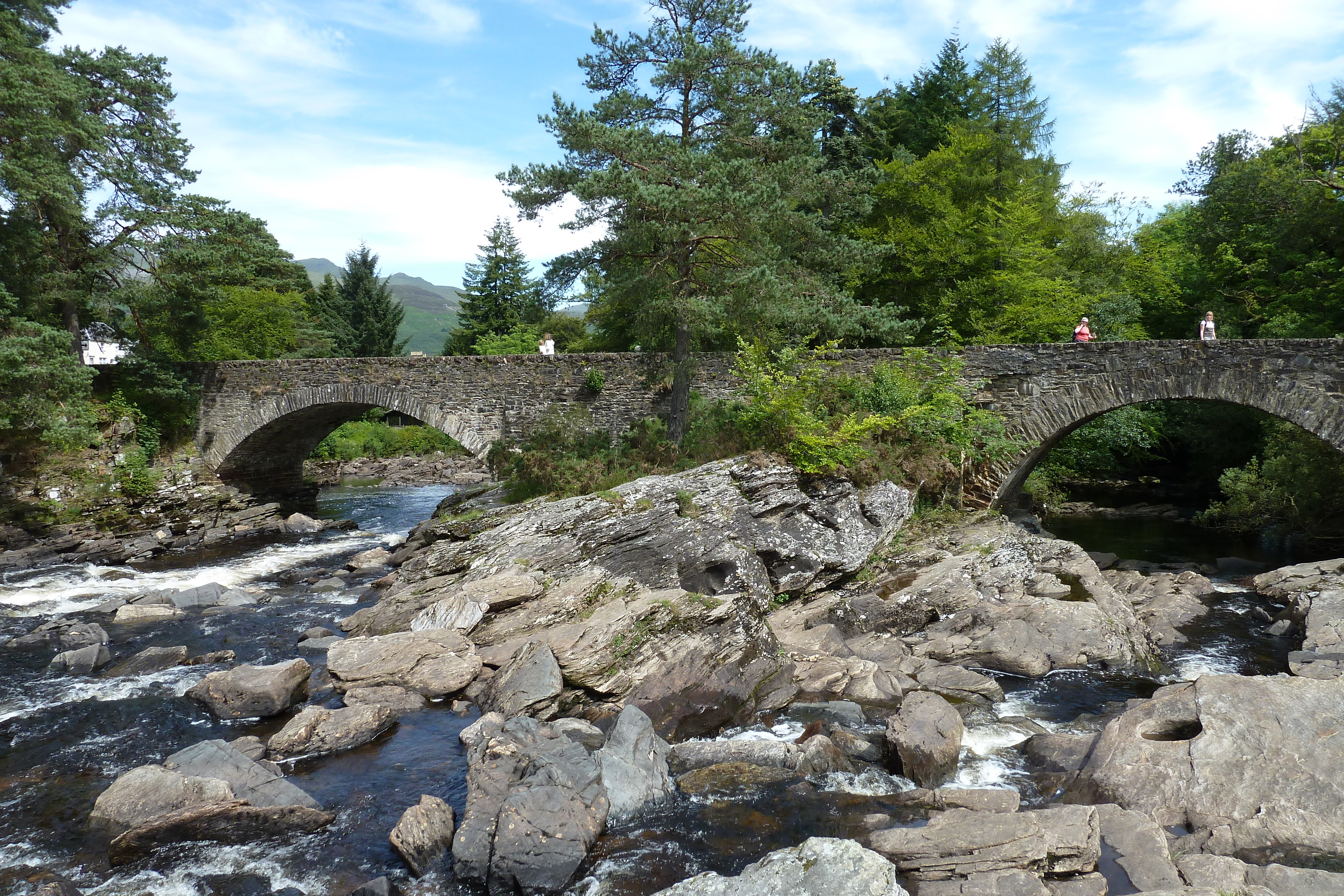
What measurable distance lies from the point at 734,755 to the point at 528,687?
298cm

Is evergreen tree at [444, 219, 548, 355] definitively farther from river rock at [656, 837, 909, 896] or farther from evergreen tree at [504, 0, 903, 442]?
river rock at [656, 837, 909, 896]

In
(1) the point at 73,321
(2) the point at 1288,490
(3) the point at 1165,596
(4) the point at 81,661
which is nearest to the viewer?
(4) the point at 81,661

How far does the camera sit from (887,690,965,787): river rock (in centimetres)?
857

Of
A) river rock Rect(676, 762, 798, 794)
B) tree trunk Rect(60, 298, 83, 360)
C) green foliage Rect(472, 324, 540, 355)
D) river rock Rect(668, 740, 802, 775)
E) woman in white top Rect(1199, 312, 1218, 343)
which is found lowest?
river rock Rect(676, 762, 798, 794)

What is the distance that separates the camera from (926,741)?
28.6 feet

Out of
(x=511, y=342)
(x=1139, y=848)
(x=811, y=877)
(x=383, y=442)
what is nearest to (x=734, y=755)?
(x=811, y=877)

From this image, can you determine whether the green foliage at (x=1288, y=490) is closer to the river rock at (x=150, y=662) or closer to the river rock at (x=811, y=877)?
the river rock at (x=811, y=877)

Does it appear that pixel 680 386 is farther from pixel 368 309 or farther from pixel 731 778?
pixel 368 309

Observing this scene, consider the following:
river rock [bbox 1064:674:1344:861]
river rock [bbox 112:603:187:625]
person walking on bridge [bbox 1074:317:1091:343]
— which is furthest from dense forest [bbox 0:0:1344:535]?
river rock [bbox 1064:674:1344:861]

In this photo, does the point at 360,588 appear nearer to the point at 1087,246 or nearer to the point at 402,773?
the point at 402,773

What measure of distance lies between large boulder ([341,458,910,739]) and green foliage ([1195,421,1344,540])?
35.0ft

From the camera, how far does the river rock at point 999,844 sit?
656 cm

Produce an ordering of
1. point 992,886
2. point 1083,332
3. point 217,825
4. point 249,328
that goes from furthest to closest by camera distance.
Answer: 1. point 249,328
2. point 1083,332
3. point 217,825
4. point 992,886

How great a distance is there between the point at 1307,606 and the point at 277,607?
1972 cm
